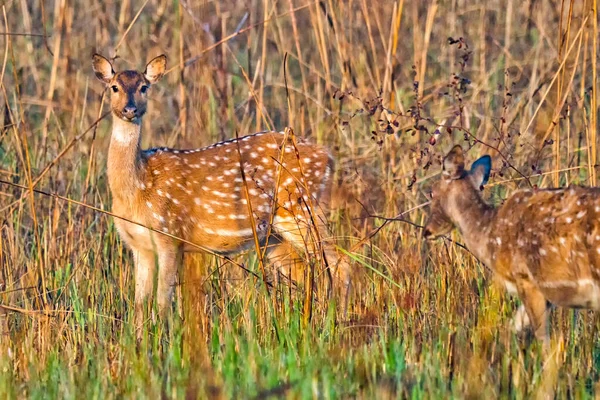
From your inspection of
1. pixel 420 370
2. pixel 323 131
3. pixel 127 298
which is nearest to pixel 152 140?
pixel 323 131

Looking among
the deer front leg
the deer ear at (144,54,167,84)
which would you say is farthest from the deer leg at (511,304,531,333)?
the deer ear at (144,54,167,84)

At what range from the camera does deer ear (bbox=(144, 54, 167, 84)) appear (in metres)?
7.03

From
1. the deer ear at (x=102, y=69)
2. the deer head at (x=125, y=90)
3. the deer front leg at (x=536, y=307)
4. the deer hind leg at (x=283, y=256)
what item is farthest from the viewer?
the deer ear at (x=102, y=69)

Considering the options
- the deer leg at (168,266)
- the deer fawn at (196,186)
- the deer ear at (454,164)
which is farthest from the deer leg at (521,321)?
the deer leg at (168,266)

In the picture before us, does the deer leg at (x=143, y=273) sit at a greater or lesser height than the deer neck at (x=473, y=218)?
lesser

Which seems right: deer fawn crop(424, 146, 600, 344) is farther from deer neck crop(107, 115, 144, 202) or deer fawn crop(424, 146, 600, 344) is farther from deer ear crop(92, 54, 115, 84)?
deer ear crop(92, 54, 115, 84)

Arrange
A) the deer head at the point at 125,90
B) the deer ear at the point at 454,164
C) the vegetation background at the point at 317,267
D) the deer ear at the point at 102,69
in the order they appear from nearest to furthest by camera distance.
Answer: the vegetation background at the point at 317,267 < the deer ear at the point at 454,164 < the deer head at the point at 125,90 < the deer ear at the point at 102,69

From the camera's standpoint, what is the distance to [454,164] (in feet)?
15.3

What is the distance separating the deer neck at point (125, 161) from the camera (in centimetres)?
677

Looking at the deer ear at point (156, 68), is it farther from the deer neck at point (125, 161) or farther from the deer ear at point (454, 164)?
the deer ear at point (454, 164)

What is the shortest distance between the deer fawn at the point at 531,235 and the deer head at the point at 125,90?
94.0 inches

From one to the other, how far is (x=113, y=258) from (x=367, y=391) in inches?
121

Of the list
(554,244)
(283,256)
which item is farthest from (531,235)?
(283,256)

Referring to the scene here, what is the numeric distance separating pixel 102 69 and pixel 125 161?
582mm
